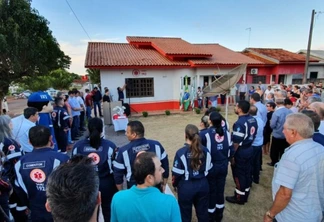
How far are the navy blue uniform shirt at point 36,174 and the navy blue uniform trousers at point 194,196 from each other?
1525mm

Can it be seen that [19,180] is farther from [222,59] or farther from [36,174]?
[222,59]

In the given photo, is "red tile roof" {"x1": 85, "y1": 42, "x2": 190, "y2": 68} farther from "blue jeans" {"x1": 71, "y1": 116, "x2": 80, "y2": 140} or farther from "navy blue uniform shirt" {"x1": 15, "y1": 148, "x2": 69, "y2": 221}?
"navy blue uniform shirt" {"x1": 15, "y1": 148, "x2": 69, "y2": 221}

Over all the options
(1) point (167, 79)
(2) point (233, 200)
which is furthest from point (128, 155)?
(1) point (167, 79)

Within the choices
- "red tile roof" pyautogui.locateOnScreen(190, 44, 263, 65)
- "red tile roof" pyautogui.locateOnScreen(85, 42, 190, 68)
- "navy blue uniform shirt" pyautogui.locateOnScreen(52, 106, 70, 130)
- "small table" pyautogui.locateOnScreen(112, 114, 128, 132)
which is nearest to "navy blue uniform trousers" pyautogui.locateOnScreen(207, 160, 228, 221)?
"navy blue uniform shirt" pyautogui.locateOnScreen(52, 106, 70, 130)

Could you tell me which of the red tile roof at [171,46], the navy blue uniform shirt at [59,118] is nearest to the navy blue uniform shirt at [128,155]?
the navy blue uniform shirt at [59,118]

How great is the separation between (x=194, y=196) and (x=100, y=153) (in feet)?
4.53

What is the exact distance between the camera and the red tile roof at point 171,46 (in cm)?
1415

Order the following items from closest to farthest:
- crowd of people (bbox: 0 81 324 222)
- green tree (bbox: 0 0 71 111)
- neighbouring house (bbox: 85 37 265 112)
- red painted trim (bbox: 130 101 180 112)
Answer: crowd of people (bbox: 0 81 324 222)
green tree (bbox: 0 0 71 111)
neighbouring house (bbox: 85 37 265 112)
red painted trim (bbox: 130 101 180 112)

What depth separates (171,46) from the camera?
15.6 metres

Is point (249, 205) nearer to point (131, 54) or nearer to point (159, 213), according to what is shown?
point (159, 213)

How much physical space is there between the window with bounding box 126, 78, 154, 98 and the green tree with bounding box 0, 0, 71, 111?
514cm

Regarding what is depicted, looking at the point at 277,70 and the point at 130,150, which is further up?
the point at 277,70

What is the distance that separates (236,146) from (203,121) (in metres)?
0.75

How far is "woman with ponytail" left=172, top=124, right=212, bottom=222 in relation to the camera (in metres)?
2.43
